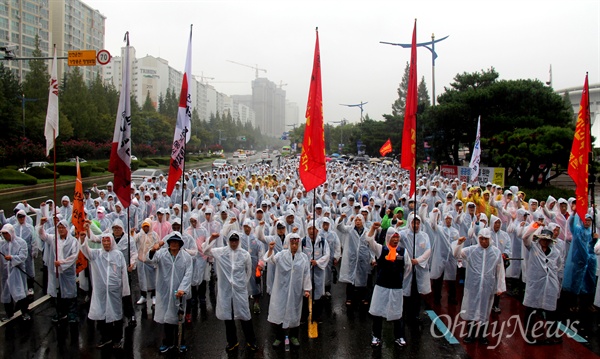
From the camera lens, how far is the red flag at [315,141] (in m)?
6.48

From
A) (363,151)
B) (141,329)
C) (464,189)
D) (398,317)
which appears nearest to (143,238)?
(141,329)

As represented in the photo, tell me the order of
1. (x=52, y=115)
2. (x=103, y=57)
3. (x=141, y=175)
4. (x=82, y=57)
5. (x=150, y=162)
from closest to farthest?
(x=52, y=115) → (x=82, y=57) → (x=103, y=57) → (x=141, y=175) → (x=150, y=162)

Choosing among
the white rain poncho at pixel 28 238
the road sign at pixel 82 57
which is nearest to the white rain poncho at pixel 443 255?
the white rain poncho at pixel 28 238

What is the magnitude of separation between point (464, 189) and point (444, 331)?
8214 millimetres

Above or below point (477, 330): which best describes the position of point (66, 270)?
above

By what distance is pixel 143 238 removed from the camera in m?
7.41

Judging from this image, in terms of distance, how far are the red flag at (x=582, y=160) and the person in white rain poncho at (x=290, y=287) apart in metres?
4.37

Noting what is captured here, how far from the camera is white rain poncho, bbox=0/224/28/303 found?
21.7 feet

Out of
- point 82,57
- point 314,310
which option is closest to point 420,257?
point 314,310

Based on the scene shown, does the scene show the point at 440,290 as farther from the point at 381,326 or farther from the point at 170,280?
the point at 170,280

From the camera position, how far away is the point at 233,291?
18.7 feet

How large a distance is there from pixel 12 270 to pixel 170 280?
270 centimetres

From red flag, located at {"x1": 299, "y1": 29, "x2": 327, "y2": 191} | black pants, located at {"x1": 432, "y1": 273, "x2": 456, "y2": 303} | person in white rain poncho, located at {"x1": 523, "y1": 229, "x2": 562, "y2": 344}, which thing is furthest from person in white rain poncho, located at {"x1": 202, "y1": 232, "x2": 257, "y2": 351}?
person in white rain poncho, located at {"x1": 523, "y1": 229, "x2": 562, "y2": 344}

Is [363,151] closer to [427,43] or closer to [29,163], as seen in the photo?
[427,43]
